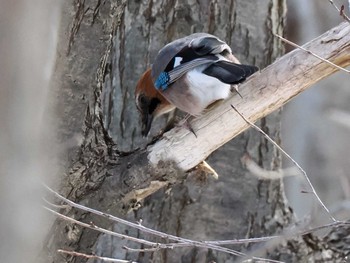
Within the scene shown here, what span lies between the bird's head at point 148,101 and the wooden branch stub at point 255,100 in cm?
69

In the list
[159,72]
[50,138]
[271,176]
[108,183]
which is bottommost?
[50,138]

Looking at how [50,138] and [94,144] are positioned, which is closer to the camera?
[50,138]

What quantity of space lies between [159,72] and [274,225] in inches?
38.1

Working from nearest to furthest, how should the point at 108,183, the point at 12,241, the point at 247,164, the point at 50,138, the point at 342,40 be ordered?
the point at 12,241 → the point at 50,138 → the point at 342,40 → the point at 108,183 → the point at 247,164

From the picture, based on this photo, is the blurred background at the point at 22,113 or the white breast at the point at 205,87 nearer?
the blurred background at the point at 22,113

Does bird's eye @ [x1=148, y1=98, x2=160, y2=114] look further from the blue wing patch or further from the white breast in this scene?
the white breast

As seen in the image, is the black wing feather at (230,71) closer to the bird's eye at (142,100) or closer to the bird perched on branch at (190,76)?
the bird perched on branch at (190,76)

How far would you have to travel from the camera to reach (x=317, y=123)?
836 cm

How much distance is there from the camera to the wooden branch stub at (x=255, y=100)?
2777 millimetres

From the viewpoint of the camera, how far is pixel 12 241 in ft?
5.45

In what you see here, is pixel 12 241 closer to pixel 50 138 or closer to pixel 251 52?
pixel 50 138

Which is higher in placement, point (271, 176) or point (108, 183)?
point (271, 176)

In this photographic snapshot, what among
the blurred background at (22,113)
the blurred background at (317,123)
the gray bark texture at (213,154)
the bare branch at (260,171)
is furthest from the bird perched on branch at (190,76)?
the blurred background at (317,123)

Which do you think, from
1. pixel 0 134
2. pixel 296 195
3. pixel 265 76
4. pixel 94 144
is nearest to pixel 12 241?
pixel 0 134
